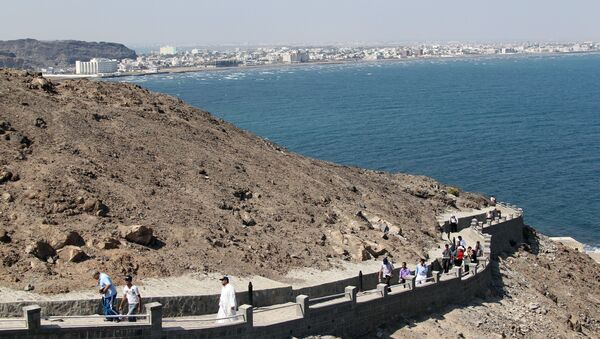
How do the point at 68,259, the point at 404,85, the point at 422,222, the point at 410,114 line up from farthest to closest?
the point at 404,85
the point at 410,114
the point at 422,222
the point at 68,259

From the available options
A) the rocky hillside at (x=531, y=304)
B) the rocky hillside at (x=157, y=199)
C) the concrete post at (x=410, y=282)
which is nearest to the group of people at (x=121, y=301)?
the rocky hillside at (x=157, y=199)

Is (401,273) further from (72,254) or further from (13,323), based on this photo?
(13,323)

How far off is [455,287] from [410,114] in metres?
87.8

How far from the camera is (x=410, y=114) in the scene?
375 ft

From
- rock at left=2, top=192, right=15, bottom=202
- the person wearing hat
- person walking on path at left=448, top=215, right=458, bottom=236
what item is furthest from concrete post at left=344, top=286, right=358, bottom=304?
person walking on path at left=448, top=215, right=458, bottom=236

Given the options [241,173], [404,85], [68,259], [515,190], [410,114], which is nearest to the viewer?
[68,259]

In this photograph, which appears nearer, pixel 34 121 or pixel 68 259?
pixel 68 259

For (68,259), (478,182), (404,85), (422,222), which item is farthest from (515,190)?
(404,85)

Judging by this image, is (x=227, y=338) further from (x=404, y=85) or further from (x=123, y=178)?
(x=404, y=85)

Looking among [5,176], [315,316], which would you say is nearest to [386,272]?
[315,316]

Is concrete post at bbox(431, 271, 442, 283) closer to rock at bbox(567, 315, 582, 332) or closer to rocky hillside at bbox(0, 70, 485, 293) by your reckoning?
rocky hillside at bbox(0, 70, 485, 293)

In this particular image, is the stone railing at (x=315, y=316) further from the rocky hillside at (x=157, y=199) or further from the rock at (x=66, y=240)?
the rock at (x=66, y=240)

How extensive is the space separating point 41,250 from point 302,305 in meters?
6.81

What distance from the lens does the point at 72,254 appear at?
21.3 m
